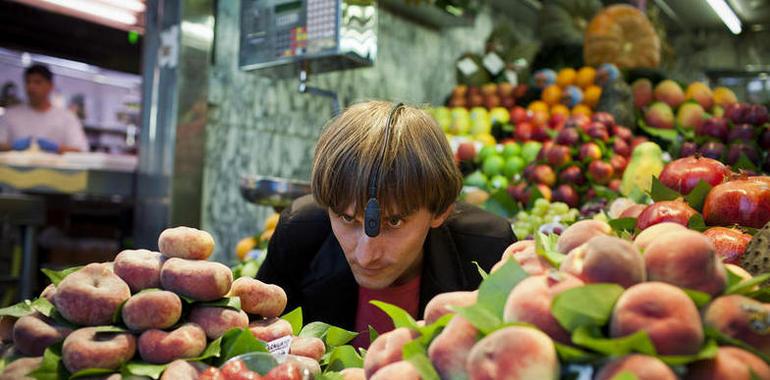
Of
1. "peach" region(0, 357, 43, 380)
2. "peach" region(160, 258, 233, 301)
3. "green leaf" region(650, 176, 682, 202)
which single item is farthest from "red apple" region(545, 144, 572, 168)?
"peach" region(0, 357, 43, 380)

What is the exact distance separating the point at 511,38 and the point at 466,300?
557cm

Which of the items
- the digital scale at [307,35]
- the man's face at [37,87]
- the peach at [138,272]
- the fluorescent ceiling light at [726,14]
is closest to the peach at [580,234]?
the peach at [138,272]

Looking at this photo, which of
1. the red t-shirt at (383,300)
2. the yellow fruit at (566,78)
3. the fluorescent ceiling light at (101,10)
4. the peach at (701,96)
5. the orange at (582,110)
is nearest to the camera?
the red t-shirt at (383,300)

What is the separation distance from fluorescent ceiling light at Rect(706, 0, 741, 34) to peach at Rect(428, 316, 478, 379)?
833 cm

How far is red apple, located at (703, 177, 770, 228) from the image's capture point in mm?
1321

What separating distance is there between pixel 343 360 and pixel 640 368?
0.51m

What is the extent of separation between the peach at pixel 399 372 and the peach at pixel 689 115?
307cm

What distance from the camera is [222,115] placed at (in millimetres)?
4004

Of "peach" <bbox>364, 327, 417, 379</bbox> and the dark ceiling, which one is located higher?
the dark ceiling

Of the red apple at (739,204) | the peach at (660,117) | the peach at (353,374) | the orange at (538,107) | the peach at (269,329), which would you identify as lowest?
the peach at (353,374)

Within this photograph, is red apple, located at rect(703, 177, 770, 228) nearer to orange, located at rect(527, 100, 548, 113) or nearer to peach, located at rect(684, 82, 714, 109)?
peach, located at rect(684, 82, 714, 109)

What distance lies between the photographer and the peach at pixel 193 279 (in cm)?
97

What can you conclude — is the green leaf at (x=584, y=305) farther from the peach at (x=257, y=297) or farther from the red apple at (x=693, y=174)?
the red apple at (x=693, y=174)

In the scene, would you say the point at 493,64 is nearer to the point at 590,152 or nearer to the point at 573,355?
the point at 590,152
